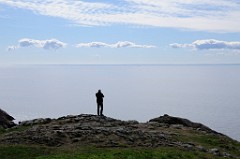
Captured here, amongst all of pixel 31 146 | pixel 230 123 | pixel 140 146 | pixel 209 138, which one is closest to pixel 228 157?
pixel 209 138

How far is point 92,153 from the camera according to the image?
3328 cm

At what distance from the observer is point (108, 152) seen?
33.3 metres

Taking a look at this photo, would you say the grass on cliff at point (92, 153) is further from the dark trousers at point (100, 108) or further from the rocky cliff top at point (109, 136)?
the dark trousers at point (100, 108)

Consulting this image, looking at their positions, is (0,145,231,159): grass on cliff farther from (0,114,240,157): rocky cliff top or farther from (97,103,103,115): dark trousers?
(97,103,103,115): dark trousers

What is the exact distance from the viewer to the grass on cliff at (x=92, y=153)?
105 ft

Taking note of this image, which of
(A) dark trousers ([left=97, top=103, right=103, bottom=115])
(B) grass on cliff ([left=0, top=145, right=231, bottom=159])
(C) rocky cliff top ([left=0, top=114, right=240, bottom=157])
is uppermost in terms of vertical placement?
(A) dark trousers ([left=97, top=103, right=103, bottom=115])

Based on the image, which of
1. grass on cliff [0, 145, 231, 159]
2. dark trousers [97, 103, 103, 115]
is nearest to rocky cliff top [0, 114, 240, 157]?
grass on cliff [0, 145, 231, 159]

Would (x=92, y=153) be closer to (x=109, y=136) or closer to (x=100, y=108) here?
(x=109, y=136)

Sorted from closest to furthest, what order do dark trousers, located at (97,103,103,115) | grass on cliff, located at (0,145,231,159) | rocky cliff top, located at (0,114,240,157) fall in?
grass on cliff, located at (0,145,231,159) < rocky cliff top, located at (0,114,240,157) < dark trousers, located at (97,103,103,115)

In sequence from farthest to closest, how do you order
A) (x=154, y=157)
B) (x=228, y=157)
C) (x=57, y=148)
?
(x=228, y=157)
(x=57, y=148)
(x=154, y=157)

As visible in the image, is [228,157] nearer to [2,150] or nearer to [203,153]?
[203,153]

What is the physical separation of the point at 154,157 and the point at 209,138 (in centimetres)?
1558

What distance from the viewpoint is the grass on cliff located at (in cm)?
3195

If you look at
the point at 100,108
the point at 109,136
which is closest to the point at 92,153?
the point at 109,136
